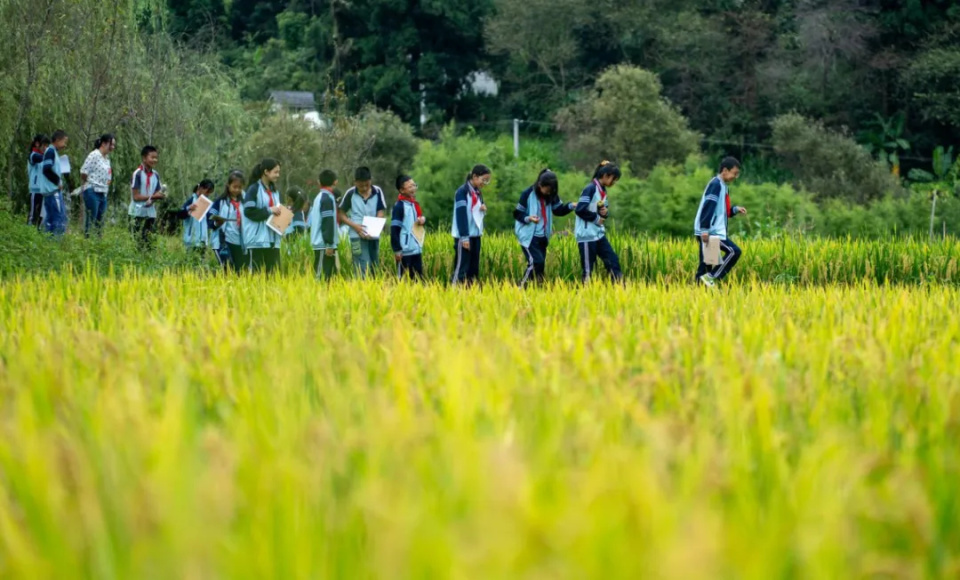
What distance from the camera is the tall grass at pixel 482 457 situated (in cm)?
194

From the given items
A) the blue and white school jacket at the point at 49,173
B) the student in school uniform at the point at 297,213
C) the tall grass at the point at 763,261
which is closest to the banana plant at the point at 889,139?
the student in school uniform at the point at 297,213

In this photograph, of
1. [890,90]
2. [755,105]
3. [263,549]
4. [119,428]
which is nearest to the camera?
[263,549]

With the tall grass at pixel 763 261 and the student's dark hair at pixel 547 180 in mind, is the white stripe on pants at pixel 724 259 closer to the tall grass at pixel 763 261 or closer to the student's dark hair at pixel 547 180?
the tall grass at pixel 763 261

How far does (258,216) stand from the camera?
11.5 meters

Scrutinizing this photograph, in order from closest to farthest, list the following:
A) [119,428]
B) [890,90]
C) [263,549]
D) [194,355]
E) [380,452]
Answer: [263,549], [380,452], [119,428], [194,355], [890,90]

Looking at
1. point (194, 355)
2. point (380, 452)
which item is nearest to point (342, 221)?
point (194, 355)

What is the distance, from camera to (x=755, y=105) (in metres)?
39.5

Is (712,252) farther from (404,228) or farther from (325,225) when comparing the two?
(325,225)

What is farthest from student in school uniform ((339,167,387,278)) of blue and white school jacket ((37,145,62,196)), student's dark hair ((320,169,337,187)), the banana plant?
the banana plant

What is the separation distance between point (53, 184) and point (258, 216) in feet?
15.0

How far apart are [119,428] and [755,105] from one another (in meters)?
38.5

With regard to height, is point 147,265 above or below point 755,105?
below

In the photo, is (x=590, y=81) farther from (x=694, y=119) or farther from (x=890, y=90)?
(x=890, y=90)

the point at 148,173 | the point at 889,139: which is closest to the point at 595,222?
the point at 148,173
